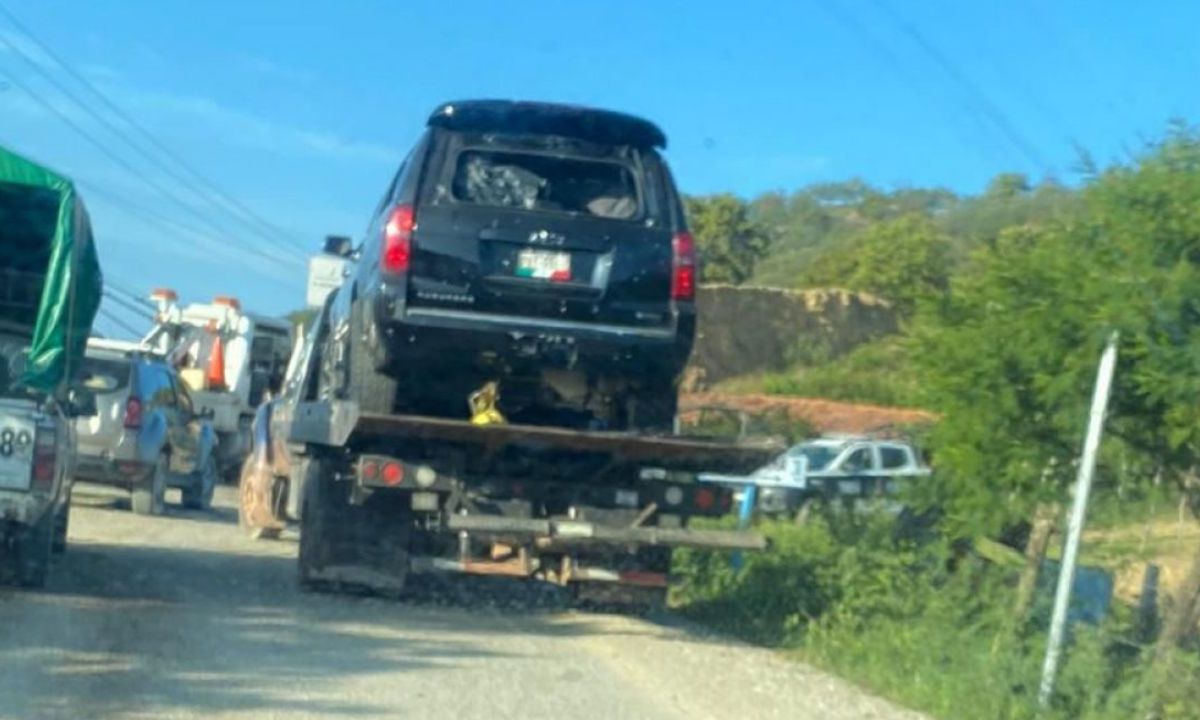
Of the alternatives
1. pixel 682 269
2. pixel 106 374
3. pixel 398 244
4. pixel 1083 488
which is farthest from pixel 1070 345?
pixel 106 374

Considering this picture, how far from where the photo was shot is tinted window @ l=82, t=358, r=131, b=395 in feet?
68.4

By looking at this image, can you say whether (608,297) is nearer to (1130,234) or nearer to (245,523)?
(1130,234)

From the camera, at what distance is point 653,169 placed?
12922 mm

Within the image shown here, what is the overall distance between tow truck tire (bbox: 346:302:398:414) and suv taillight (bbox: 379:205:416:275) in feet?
1.41

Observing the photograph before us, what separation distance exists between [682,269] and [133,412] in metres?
10.0

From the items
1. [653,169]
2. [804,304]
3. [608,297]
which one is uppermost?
[804,304]

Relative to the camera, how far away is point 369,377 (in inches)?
505

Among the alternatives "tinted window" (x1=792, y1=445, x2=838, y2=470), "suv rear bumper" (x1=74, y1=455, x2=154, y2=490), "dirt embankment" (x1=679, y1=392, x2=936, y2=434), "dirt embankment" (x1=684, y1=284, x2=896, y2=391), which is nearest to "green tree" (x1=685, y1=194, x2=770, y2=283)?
"dirt embankment" (x1=684, y1=284, x2=896, y2=391)

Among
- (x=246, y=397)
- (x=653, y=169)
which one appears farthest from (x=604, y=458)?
(x=246, y=397)

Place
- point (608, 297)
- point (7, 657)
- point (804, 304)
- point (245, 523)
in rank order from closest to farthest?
point (7, 657), point (608, 297), point (245, 523), point (804, 304)

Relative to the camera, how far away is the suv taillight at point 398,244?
39.9 feet

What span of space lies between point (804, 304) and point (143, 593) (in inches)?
1270

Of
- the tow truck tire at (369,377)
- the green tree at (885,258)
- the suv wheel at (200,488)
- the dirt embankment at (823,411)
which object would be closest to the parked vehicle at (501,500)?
the tow truck tire at (369,377)

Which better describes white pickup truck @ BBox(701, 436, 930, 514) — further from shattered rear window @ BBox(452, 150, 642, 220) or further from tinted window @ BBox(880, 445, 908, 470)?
shattered rear window @ BBox(452, 150, 642, 220)
